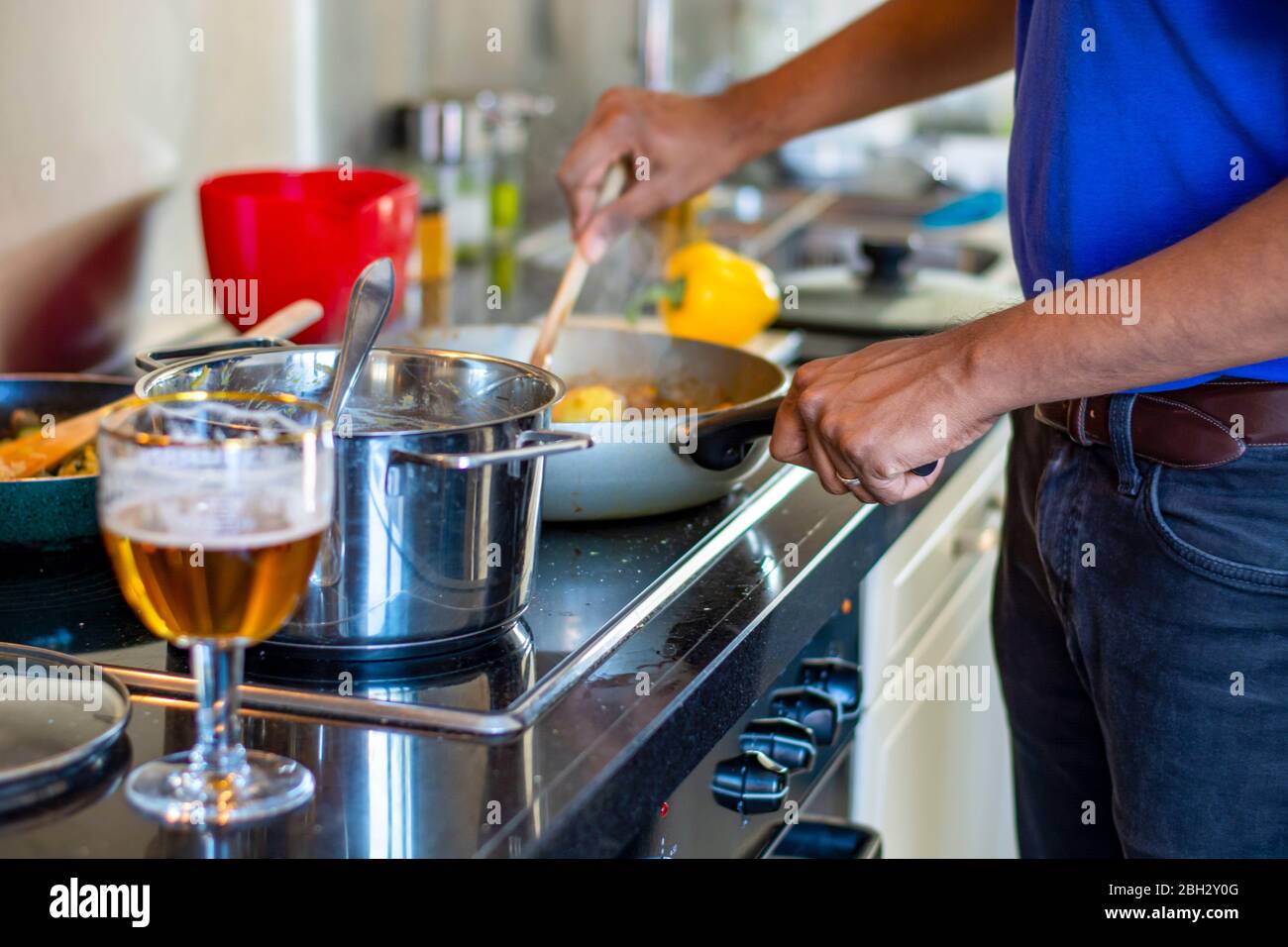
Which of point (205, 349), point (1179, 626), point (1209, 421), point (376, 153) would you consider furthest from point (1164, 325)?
point (376, 153)

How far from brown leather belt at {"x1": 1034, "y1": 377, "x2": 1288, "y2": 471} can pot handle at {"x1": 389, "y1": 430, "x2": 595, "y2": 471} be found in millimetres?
396

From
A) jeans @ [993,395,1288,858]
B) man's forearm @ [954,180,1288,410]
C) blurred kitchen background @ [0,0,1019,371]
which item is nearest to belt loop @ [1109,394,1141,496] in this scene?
jeans @ [993,395,1288,858]

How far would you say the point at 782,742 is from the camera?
1008mm

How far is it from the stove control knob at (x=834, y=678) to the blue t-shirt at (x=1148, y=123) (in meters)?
0.34

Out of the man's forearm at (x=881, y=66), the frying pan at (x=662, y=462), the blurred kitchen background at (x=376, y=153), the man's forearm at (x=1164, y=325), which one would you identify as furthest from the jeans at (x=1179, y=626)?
the blurred kitchen background at (x=376, y=153)

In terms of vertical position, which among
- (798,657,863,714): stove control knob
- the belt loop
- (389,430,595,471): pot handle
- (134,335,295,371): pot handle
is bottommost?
(798,657,863,714): stove control knob

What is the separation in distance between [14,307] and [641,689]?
82cm

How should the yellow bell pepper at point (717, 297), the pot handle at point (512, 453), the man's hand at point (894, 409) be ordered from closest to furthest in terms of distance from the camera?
the pot handle at point (512, 453) < the man's hand at point (894, 409) < the yellow bell pepper at point (717, 297)

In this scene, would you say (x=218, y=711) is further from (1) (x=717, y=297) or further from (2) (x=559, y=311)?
(1) (x=717, y=297)

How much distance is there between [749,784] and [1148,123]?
0.50 m

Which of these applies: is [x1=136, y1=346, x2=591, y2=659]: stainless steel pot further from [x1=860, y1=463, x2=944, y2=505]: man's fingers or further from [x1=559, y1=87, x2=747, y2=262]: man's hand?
[x1=559, y1=87, x2=747, y2=262]: man's hand

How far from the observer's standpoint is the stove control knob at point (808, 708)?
109cm

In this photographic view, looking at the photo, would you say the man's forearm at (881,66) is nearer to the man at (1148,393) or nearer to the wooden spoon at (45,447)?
the man at (1148,393)

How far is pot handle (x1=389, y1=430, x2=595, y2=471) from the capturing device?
2.51 feet
